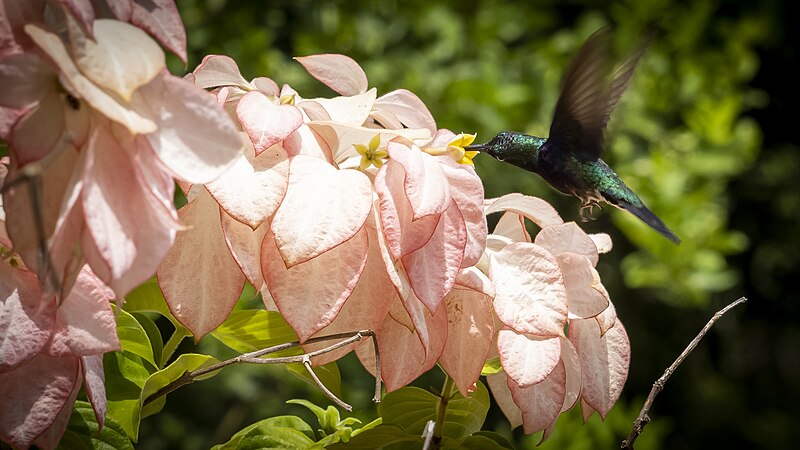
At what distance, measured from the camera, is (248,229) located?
0.33 metres

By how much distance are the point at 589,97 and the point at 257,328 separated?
25cm

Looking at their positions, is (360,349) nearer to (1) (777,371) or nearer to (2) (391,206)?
(2) (391,206)

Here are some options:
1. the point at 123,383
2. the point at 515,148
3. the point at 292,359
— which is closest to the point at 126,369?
the point at 123,383

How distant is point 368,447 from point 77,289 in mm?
123

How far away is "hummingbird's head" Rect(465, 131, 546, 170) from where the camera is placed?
1.94 ft

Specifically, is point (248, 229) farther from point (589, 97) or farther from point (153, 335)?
point (589, 97)

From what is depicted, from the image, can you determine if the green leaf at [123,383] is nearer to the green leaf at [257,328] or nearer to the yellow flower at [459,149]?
the green leaf at [257,328]

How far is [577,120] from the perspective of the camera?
57 centimetres

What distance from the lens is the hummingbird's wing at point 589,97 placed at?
1.64 ft

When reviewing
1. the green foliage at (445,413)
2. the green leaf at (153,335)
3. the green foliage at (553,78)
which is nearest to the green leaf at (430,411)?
the green foliage at (445,413)

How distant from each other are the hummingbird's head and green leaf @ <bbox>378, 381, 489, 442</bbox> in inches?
7.8

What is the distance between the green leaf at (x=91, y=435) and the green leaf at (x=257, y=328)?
2.2 inches

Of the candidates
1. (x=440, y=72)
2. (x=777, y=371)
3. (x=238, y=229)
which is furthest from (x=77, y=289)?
(x=777, y=371)

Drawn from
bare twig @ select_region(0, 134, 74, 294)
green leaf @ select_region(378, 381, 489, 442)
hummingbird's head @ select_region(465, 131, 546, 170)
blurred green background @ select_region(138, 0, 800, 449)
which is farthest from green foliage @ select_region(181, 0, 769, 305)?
bare twig @ select_region(0, 134, 74, 294)
